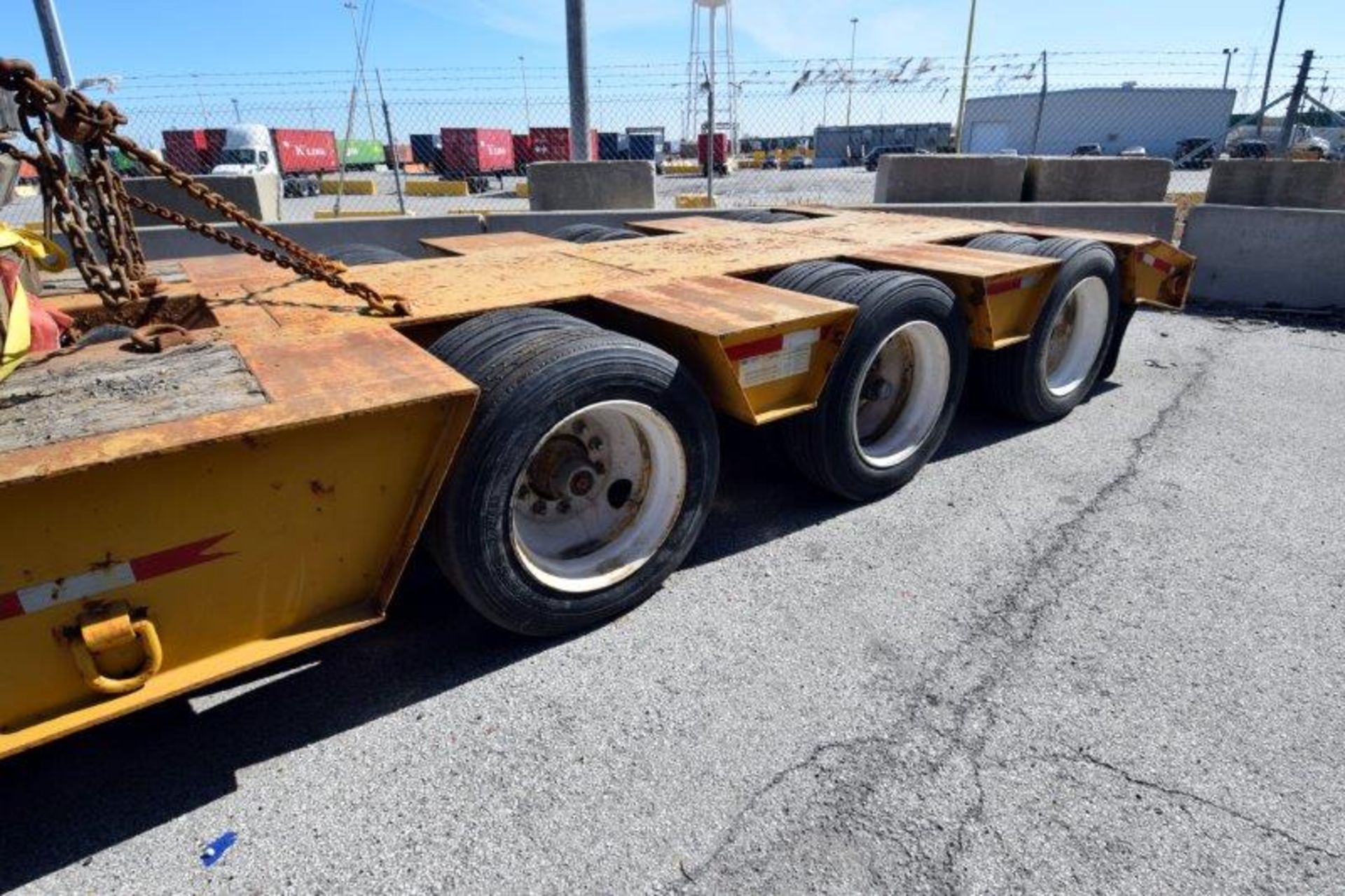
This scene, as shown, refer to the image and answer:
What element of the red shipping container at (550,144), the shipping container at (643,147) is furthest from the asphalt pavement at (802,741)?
the shipping container at (643,147)

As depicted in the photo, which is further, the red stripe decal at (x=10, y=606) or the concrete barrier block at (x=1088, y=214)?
the concrete barrier block at (x=1088, y=214)

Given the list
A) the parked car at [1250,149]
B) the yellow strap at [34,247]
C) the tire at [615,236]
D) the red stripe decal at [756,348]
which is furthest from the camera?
the parked car at [1250,149]

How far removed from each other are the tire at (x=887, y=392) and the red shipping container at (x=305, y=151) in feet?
126

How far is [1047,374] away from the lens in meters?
5.56

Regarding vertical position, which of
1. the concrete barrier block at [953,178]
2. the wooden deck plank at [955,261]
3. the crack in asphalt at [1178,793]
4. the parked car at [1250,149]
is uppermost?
the parked car at [1250,149]

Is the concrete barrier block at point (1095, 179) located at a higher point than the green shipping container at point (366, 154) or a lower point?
lower

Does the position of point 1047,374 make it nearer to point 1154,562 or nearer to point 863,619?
point 1154,562

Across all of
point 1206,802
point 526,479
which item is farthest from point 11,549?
point 1206,802

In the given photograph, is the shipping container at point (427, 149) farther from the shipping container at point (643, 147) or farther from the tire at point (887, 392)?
the tire at point (887, 392)

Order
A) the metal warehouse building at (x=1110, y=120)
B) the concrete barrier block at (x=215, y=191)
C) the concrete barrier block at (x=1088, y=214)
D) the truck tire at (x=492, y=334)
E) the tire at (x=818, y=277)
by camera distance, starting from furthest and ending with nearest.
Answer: the metal warehouse building at (x=1110, y=120) < the concrete barrier block at (x=1088, y=214) < the concrete barrier block at (x=215, y=191) < the tire at (x=818, y=277) < the truck tire at (x=492, y=334)

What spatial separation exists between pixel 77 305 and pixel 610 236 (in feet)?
11.5

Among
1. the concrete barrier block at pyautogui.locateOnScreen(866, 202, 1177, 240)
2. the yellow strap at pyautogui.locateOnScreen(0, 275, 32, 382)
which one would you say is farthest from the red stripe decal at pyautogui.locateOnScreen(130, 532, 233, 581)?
the concrete barrier block at pyautogui.locateOnScreen(866, 202, 1177, 240)

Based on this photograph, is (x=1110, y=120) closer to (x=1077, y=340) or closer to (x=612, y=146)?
(x=612, y=146)

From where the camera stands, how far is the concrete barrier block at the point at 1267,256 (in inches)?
324
